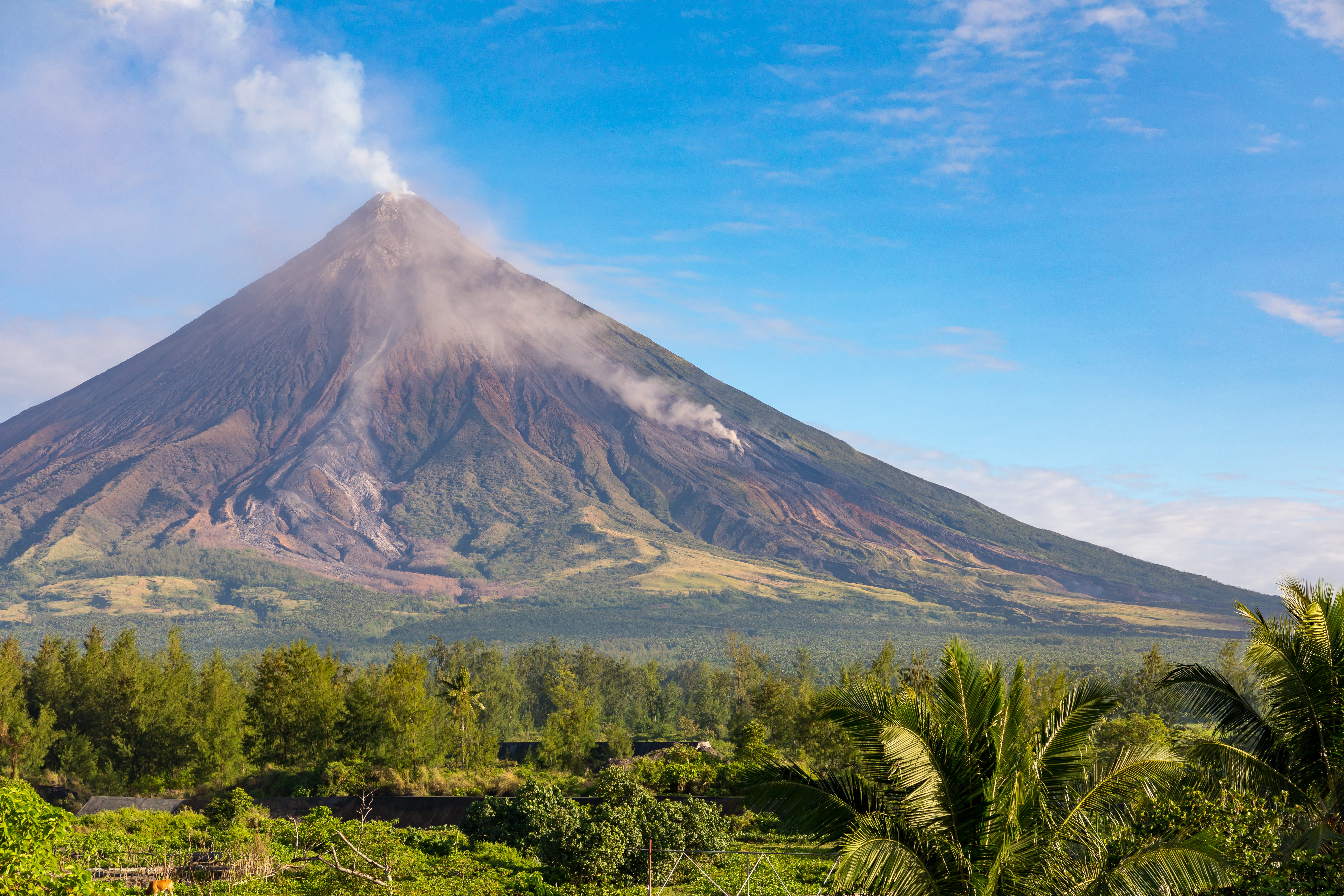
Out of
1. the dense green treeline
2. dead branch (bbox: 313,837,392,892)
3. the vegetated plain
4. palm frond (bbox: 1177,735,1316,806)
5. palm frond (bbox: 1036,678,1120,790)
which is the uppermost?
palm frond (bbox: 1036,678,1120,790)

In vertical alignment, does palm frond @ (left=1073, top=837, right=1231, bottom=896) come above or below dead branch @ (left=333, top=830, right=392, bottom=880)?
above

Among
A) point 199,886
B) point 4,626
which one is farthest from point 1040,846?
point 4,626

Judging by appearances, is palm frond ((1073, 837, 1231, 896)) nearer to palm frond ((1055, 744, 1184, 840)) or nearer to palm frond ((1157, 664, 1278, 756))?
palm frond ((1055, 744, 1184, 840))

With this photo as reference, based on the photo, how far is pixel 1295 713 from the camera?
11.6 meters

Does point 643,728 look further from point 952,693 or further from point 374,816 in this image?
point 952,693

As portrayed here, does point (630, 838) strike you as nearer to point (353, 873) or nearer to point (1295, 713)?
point (353, 873)

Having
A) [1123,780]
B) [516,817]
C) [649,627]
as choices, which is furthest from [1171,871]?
[649,627]

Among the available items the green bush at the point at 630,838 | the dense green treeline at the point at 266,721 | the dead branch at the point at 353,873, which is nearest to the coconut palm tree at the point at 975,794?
the dead branch at the point at 353,873

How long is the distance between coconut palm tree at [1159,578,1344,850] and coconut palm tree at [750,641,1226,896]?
2.33 m

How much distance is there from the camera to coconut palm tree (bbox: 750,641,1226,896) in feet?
30.8

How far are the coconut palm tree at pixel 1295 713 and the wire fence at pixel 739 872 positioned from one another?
8079mm

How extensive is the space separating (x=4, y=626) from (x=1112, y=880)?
218096mm

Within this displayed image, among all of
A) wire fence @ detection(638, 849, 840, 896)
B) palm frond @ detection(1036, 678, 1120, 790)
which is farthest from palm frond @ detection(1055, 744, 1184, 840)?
wire fence @ detection(638, 849, 840, 896)

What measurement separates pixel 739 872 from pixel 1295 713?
45.4ft
